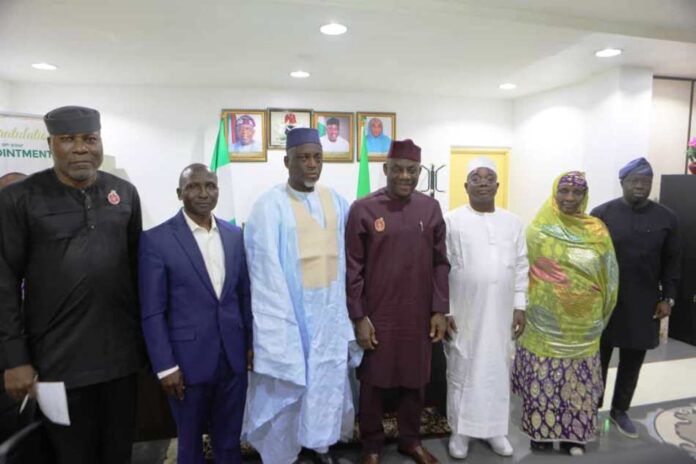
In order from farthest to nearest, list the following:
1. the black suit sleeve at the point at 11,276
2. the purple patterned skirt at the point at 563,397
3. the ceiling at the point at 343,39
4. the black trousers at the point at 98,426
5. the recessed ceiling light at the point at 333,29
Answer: the recessed ceiling light at the point at 333,29
the ceiling at the point at 343,39
the purple patterned skirt at the point at 563,397
the black trousers at the point at 98,426
the black suit sleeve at the point at 11,276

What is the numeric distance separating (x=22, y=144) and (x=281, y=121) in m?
2.95

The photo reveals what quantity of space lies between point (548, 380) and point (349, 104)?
4.03 metres

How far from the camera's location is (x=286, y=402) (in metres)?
1.91

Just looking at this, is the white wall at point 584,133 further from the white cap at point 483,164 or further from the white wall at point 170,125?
the white cap at point 483,164

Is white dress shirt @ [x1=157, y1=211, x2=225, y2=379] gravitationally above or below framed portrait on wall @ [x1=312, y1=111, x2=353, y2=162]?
below

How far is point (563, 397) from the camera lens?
7.36ft

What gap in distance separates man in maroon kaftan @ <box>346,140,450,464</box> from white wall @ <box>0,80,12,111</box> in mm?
4674

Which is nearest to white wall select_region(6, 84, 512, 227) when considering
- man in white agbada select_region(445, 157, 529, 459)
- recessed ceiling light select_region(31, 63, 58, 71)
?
recessed ceiling light select_region(31, 63, 58, 71)

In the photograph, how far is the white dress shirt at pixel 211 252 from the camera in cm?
173

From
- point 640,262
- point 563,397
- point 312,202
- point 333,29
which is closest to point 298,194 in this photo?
point 312,202

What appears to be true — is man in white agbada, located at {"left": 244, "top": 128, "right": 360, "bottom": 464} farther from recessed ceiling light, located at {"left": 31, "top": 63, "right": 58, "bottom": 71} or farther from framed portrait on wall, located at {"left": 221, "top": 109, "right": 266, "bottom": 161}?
recessed ceiling light, located at {"left": 31, "top": 63, "right": 58, "bottom": 71}

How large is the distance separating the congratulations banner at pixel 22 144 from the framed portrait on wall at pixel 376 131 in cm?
343

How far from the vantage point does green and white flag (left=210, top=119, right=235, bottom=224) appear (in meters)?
4.96

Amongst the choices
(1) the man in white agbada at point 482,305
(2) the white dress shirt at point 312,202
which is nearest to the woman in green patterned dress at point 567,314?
(1) the man in white agbada at point 482,305
